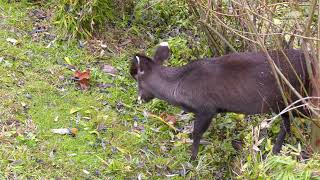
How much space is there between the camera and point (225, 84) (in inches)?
231

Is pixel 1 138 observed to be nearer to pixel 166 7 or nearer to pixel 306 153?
pixel 306 153

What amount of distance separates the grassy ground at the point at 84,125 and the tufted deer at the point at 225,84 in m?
0.37

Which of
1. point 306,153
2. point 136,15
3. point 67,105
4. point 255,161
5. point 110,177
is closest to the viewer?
point 255,161

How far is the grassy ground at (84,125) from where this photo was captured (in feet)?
19.0

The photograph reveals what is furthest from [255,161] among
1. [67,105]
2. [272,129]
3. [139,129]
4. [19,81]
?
[19,81]

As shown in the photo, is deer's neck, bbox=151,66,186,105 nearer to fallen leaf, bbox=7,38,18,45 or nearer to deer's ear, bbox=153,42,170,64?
deer's ear, bbox=153,42,170,64

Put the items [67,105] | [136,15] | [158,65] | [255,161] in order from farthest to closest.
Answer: [136,15], [67,105], [158,65], [255,161]

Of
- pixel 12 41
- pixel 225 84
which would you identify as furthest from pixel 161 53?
pixel 12 41

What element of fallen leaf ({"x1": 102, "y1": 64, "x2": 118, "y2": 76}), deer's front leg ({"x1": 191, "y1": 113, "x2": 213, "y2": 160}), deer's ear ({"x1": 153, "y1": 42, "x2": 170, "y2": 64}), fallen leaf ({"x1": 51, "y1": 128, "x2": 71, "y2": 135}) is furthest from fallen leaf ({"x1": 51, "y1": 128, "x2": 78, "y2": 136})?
fallen leaf ({"x1": 102, "y1": 64, "x2": 118, "y2": 76})

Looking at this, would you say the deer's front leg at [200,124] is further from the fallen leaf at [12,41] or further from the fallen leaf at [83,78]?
the fallen leaf at [12,41]

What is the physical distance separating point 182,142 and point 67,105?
1.31 meters

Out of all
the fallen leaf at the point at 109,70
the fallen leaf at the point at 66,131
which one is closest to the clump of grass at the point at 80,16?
the fallen leaf at the point at 109,70

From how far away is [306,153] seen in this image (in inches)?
204

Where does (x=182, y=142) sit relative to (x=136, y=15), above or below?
below
